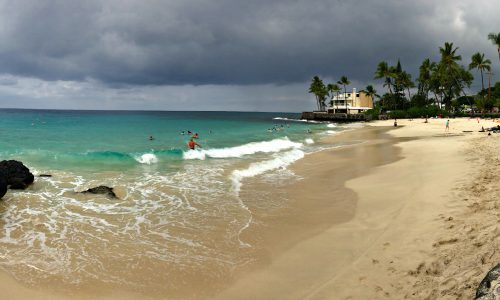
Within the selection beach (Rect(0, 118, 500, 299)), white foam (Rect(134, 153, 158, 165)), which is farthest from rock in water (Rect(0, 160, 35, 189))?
white foam (Rect(134, 153, 158, 165))

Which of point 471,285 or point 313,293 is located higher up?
point 471,285

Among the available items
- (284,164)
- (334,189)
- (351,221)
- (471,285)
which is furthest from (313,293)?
(284,164)

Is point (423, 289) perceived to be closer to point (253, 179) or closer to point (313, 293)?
point (313, 293)

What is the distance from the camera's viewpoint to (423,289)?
5012mm

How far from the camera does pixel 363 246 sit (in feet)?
24.3

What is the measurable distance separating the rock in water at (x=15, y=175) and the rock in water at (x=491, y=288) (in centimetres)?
1477

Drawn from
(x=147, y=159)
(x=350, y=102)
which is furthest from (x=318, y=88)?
(x=147, y=159)

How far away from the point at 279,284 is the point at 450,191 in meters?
6.96

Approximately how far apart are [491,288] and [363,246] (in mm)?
4195

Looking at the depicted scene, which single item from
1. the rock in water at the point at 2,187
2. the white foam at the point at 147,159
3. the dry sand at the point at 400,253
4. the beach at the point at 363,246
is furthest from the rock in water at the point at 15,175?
the dry sand at the point at 400,253

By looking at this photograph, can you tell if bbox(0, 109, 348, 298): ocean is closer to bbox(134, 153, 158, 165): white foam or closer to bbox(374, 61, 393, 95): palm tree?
bbox(134, 153, 158, 165): white foam

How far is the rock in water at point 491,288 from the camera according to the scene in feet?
10.5

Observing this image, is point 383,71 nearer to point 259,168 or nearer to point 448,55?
point 448,55

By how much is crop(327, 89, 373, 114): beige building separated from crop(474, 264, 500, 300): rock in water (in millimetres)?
117729
